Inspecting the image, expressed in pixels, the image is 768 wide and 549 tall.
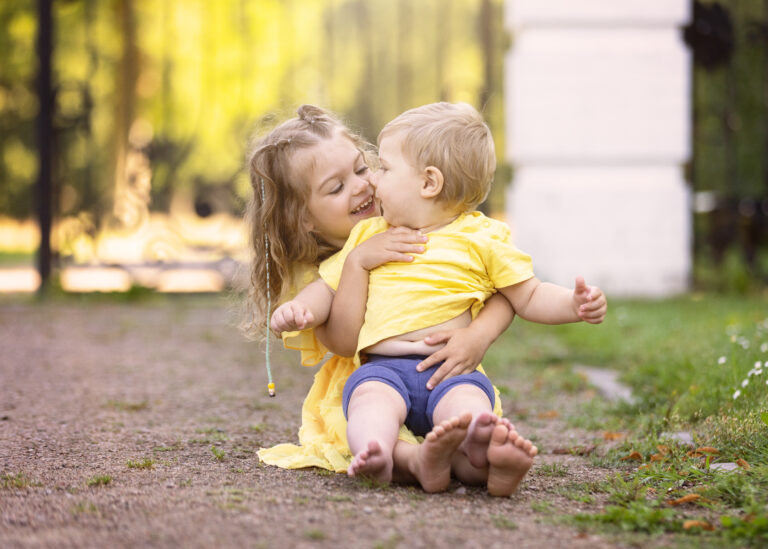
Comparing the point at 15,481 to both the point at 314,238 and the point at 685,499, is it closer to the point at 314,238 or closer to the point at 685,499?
the point at 314,238

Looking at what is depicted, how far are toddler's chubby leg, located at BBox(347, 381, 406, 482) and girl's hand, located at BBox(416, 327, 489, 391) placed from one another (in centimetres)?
12

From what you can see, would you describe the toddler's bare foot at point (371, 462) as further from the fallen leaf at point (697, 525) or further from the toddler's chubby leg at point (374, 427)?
the fallen leaf at point (697, 525)

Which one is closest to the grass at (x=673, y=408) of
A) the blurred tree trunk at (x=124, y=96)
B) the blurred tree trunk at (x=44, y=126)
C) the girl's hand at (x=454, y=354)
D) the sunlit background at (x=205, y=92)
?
the girl's hand at (x=454, y=354)

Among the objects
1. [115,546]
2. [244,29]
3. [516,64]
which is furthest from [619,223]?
[115,546]

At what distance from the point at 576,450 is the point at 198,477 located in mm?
1052

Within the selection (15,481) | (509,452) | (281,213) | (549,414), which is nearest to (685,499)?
(509,452)

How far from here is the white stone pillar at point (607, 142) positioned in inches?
227

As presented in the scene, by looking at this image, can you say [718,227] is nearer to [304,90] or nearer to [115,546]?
[304,90]

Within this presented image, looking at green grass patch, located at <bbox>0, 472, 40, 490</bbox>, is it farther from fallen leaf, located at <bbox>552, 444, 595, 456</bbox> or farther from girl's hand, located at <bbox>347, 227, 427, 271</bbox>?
fallen leaf, located at <bbox>552, 444, 595, 456</bbox>

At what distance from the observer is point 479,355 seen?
222 centimetres

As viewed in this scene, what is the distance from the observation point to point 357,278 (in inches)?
90.7

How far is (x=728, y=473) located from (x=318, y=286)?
1102 mm

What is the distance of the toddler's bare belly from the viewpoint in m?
2.24

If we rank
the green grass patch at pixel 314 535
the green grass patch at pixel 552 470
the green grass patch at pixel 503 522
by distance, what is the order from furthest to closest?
the green grass patch at pixel 552 470 → the green grass patch at pixel 503 522 → the green grass patch at pixel 314 535
